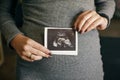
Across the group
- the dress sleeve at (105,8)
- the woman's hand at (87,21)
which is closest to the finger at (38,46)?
the woman's hand at (87,21)

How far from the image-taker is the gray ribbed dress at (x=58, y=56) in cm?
88

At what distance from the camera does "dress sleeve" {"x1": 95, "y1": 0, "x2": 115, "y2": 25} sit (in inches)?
37.9

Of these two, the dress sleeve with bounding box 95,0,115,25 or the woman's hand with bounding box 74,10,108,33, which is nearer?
the woman's hand with bounding box 74,10,108,33

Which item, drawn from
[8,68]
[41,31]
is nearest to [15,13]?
[41,31]

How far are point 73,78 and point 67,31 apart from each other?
182 mm

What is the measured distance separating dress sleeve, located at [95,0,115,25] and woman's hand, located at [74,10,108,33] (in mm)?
72

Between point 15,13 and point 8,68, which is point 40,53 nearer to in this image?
point 15,13

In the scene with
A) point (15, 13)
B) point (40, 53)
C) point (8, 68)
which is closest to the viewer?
point (40, 53)

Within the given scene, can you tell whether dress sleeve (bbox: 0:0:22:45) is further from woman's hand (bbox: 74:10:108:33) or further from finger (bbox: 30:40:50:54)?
woman's hand (bbox: 74:10:108:33)

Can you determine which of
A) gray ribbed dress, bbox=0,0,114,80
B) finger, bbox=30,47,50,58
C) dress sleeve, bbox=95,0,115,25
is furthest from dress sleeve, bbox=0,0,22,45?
dress sleeve, bbox=95,0,115,25

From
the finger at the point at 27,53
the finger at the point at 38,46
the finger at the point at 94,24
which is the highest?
the finger at the point at 94,24

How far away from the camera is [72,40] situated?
0.86 m

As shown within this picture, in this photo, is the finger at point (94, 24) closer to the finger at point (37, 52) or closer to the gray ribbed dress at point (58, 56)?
the gray ribbed dress at point (58, 56)

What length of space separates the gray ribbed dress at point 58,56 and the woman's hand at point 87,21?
30 millimetres
